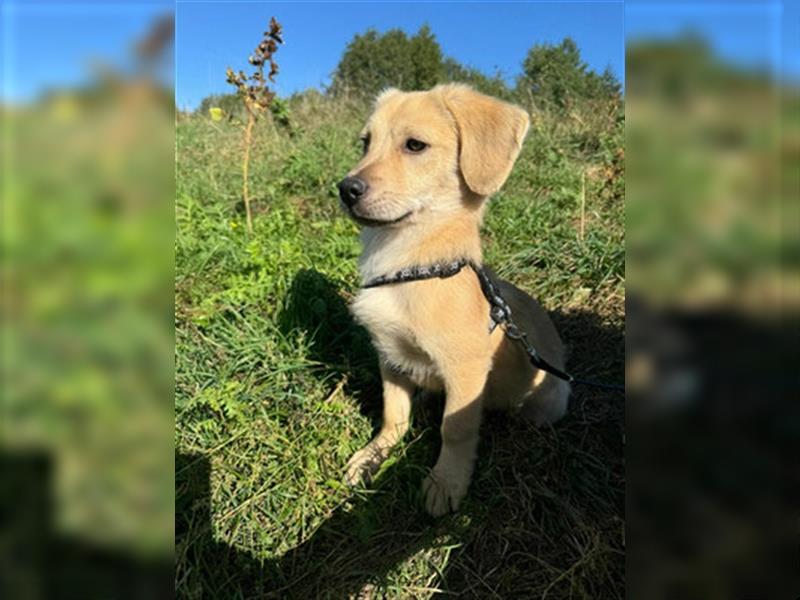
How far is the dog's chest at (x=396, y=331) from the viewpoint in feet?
8.53

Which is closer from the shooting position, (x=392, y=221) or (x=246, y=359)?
(x=392, y=221)

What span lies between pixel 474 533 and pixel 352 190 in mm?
1728

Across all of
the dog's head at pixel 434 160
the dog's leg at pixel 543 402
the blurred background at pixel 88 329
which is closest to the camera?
the blurred background at pixel 88 329

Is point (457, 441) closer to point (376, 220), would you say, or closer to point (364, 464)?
point (364, 464)

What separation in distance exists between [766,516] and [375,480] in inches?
79.7

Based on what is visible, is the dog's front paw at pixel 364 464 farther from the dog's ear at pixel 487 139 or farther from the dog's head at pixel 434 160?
the dog's ear at pixel 487 139

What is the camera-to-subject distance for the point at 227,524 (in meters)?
2.40

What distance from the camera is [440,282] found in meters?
2.62

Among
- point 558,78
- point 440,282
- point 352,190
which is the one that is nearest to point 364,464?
point 440,282

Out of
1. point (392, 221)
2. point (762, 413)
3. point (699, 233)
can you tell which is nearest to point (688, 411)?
point (762, 413)

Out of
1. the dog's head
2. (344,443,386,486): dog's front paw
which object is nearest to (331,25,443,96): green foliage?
the dog's head

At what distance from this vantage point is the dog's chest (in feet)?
8.53

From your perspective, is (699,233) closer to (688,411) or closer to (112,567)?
(688,411)

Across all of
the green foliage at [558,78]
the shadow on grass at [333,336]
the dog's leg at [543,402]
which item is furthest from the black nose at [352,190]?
the green foliage at [558,78]
